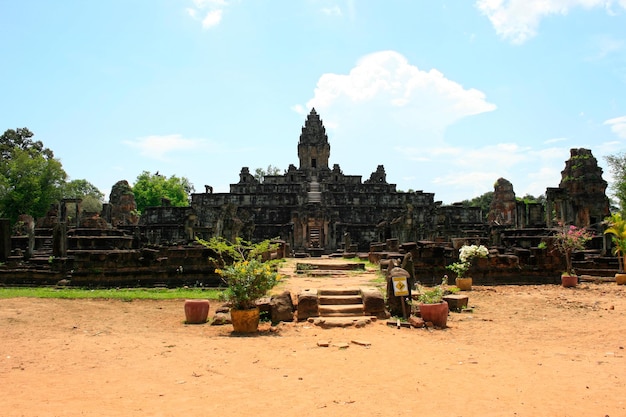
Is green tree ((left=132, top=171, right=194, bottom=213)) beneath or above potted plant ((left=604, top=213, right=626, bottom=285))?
above

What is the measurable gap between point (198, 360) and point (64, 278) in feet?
37.2

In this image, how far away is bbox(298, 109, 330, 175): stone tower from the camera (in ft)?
169

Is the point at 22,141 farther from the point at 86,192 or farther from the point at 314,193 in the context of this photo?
the point at 314,193

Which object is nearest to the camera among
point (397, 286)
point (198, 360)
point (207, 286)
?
point (198, 360)

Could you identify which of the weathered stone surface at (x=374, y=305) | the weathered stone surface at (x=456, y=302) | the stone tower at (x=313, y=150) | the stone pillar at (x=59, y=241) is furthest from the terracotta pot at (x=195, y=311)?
the stone tower at (x=313, y=150)

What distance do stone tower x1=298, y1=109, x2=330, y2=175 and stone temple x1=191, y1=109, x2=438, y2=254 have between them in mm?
190

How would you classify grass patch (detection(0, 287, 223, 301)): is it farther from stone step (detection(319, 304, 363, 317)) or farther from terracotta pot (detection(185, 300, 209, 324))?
stone step (detection(319, 304, 363, 317))

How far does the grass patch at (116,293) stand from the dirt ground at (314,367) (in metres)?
2.31

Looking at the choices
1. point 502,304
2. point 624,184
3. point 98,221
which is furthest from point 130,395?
point 624,184

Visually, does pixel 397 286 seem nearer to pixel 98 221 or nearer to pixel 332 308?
pixel 332 308

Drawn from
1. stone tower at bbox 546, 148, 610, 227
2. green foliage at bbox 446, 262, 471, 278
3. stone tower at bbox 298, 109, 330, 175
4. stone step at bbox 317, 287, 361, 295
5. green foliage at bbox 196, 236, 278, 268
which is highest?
stone tower at bbox 298, 109, 330, 175

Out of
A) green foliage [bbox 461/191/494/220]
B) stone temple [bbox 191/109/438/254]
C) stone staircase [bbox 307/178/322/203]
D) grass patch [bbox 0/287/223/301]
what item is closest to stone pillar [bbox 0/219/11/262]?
grass patch [bbox 0/287/223/301]

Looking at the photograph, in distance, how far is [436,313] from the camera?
853 cm

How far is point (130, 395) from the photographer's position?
4.87 m
